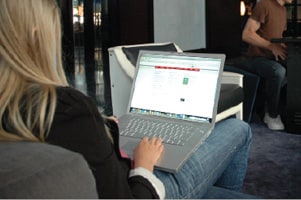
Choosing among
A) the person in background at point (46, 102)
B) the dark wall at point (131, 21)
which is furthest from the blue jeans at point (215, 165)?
the dark wall at point (131, 21)

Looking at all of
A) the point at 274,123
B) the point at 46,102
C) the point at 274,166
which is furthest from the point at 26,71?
the point at 274,123

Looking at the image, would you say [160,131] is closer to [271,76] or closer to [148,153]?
[148,153]

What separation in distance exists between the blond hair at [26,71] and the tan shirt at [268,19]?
9.94 ft

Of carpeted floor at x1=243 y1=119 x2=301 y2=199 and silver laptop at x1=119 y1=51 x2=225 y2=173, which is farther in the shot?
carpeted floor at x1=243 y1=119 x2=301 y2=199

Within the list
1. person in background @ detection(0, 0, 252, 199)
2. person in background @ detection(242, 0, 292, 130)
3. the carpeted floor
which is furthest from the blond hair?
person in background @ detection(242, 0, 292, 130)

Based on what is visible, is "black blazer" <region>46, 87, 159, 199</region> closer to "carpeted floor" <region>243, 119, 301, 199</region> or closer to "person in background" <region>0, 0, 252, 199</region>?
"person in background" <region>0, 0, 252, 199</region>

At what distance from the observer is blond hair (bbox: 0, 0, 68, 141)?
2.62ft

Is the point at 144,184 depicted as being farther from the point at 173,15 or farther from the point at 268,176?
the point at 173,15

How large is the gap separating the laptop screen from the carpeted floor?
1023mm

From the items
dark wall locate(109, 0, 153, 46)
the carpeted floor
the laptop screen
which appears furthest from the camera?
dark wall locate(109, 0, 153, 46)

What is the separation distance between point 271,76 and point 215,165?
2.42 m

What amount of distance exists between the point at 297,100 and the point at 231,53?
521cm

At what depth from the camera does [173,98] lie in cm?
155

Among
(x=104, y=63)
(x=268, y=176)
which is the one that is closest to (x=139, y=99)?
(x=268, y=176)
